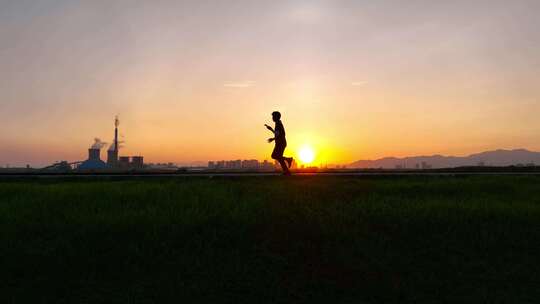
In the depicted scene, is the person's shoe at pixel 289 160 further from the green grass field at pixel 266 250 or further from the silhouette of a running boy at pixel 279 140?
the green grass field at pixel 266 250

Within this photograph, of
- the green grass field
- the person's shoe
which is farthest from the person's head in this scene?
the green grass field

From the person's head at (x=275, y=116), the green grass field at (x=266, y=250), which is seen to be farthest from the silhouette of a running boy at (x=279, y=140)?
the green grass field at (x=266, y=250)

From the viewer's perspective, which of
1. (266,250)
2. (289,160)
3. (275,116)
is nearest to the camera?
(266,250)

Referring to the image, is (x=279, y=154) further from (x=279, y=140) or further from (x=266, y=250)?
(x=266, y=250)

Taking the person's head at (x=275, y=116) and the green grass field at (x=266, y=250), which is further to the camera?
the person's head at (x=275, y=116)

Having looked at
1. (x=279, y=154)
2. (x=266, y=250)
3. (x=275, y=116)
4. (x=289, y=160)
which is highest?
(x=275, y=116)

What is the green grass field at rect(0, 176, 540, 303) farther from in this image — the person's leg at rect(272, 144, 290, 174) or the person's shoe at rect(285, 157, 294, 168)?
the person's shoe at rect(285, 157, 294, 168)

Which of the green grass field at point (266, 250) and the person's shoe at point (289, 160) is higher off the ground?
the person's shoe at point (289, 160)

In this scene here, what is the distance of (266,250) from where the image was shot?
5.65m

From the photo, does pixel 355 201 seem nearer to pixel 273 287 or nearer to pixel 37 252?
pixel 273 287

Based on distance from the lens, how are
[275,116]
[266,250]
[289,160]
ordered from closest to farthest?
[266,250] → [275,116] → [289,160]

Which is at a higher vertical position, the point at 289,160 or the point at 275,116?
the point at 275,116

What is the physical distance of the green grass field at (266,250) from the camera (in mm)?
4613

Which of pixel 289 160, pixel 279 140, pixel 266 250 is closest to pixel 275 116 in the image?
pixel 279 140
